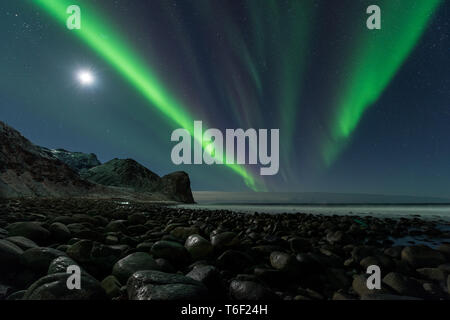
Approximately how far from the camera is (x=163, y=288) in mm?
2135

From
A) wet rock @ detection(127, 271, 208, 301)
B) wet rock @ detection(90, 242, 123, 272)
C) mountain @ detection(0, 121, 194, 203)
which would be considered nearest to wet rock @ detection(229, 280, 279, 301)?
wet rock @ detection(127, 271, 208, 301)

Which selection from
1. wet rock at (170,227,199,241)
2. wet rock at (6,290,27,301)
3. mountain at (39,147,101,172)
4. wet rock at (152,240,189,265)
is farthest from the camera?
mountain at (39,147,101,172)

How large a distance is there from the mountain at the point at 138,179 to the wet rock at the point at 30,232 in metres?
62.6

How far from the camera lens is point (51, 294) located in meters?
2.02

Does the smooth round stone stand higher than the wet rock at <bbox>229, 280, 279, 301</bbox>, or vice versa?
the smooth round stone

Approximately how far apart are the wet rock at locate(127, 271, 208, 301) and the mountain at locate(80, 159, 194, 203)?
64870mm

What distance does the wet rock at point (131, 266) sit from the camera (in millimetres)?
2645

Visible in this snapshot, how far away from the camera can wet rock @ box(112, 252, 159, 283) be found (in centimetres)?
264

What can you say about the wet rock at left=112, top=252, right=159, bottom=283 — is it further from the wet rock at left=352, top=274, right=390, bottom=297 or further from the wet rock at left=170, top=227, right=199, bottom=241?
the wet rock at left=352, top=274, right=390, bottom=297

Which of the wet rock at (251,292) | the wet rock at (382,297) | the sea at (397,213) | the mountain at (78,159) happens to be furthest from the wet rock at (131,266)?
the mountain at (78,159)

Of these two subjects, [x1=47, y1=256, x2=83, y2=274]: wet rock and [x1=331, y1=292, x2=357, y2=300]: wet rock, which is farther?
[x1=47, y1=256, x2=83, y2=274]: wet rock

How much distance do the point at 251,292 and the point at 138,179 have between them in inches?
3066
